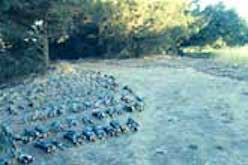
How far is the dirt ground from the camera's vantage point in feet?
23.4

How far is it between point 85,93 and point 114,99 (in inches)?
29.5

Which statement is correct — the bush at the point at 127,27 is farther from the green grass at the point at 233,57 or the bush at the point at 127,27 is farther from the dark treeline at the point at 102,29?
the green grass at the point at 233,57

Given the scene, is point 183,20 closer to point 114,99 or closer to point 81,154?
point 114,99

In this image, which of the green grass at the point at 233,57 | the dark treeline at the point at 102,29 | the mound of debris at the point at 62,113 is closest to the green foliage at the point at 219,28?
the dark treeline at the point at 102,29

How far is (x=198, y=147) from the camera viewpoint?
298 inches

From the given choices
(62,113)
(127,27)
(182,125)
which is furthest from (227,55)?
(182,125)

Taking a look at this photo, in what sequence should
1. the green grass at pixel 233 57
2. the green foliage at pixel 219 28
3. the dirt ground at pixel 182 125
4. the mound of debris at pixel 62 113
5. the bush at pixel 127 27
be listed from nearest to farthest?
1. the dirt ground at pixel 182 125
2. the mound of debris at pixel 62 113
3. the green grass at pixel 233 57
4. the bush at pixel 127 27
5. the green foliage at pixel 219 28

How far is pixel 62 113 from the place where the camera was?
9469 mm

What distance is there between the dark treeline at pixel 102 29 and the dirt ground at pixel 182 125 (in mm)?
1863

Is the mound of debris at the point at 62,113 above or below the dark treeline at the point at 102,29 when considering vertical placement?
below

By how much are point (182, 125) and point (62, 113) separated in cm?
178

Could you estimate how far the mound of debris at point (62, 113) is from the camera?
25.2ft

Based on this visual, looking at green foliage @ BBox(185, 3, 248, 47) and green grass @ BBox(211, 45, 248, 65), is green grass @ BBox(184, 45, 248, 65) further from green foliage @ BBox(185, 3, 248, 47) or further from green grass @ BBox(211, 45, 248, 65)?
green foliage @ BBox(185, 3, 248, 47)

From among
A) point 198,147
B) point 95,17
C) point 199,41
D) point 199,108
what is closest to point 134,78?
point 199,108
